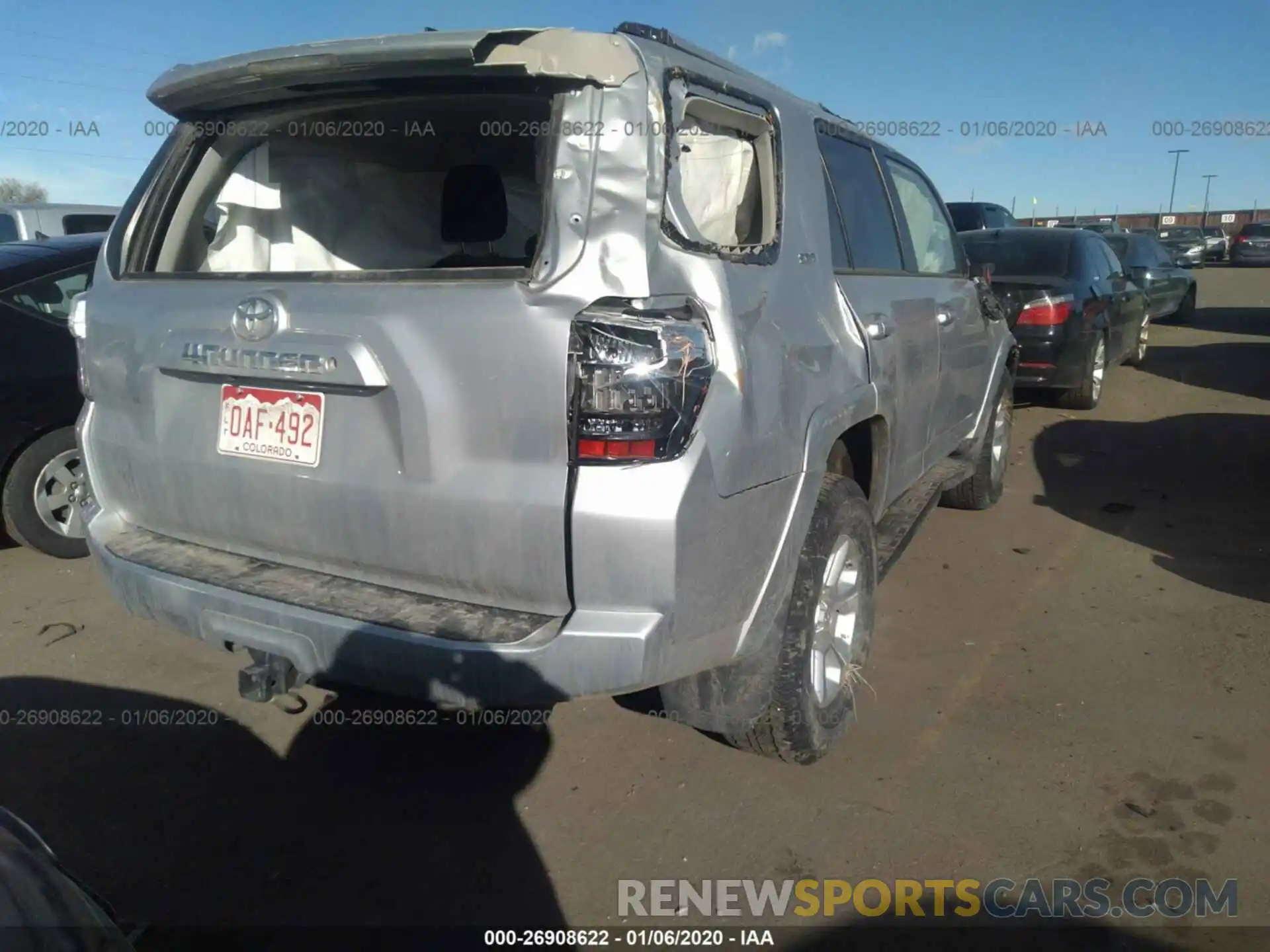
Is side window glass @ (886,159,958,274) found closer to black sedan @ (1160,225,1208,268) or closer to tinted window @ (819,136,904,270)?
tinted window @ (819,136,904,270)

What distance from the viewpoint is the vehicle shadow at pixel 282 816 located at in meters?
2.32

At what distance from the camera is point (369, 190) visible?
3723 mm

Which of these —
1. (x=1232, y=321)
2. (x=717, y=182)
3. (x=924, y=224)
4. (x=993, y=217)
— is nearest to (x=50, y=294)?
(x=717, y=182)

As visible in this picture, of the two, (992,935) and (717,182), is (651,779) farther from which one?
(717,182)

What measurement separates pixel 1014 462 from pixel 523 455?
559 centimetres

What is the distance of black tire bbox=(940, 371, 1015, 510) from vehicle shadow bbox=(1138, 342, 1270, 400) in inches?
184

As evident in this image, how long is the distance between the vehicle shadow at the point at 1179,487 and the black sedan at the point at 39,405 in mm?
5375

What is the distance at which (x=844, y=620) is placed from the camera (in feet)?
10.2

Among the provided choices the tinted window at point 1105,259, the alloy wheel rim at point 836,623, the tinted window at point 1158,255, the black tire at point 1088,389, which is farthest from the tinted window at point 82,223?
the tinted window at point 1158,255

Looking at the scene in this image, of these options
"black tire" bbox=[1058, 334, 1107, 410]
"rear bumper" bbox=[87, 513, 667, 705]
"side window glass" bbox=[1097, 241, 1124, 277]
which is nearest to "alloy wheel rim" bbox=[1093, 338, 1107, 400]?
"black tire" bbox=[1058, 334, 1107, 410]

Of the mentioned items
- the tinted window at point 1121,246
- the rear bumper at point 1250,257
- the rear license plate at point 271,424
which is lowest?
the rear license plate at point 271,424

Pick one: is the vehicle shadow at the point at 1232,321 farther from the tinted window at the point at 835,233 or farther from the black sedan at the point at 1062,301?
the tinted window at the point at 835,233

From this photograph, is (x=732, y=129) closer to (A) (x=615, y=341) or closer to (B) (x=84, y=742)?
(A) (x=615, y=341)

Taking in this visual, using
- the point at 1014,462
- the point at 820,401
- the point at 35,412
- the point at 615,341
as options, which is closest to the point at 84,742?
the point at 35,412
